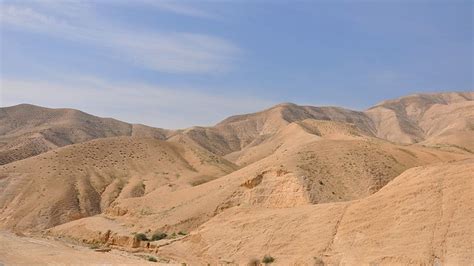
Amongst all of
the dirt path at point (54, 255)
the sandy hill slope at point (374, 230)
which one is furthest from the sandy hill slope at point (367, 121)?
the sandy hill slope at point (374, 230)

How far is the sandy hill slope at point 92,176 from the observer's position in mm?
54281

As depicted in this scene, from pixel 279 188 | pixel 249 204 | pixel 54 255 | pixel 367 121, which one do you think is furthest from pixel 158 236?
pixel 367 121

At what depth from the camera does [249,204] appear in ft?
109

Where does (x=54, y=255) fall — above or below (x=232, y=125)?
below

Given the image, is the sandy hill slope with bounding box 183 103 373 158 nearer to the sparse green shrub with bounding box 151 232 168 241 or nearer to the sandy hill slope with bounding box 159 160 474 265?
the sparse green shrub with bounding box 151 232 168 241

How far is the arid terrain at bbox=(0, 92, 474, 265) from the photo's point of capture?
60.3 ft

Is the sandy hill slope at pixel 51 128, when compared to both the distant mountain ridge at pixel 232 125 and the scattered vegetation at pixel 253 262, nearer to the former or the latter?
the distant mountain ridge at pixel 232 125

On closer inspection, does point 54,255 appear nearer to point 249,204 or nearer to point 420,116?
point 249,204

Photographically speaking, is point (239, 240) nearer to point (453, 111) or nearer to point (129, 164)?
point (129, 164)

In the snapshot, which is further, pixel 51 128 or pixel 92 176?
pixel 51 128

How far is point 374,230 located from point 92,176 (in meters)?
49.6

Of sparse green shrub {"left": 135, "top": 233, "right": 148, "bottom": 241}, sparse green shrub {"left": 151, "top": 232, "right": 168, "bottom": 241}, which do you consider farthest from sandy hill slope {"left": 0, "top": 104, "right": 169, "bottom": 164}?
sparse green shrub {"left": 135, "top": 233, "right": 148, "bottom": 241}

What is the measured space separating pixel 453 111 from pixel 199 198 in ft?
410

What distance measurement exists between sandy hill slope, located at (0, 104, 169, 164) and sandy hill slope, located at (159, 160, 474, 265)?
77786 millimetres
